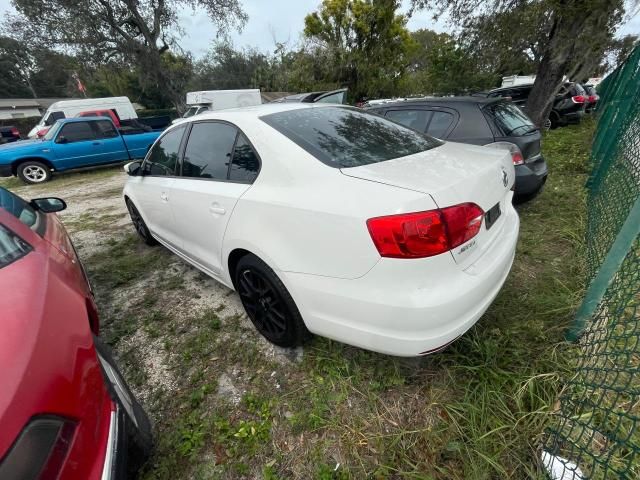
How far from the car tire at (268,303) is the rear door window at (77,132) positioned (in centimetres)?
989

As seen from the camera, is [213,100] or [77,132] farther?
[213,100]

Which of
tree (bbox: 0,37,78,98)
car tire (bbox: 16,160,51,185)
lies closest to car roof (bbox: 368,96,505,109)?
car tire (bbox: 16,160,51,185)

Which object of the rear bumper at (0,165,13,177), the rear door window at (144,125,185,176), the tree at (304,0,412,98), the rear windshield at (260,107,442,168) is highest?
the tree at (304,0,412,98)

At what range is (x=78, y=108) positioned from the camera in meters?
15.6

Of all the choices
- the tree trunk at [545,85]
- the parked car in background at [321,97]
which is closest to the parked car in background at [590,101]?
the tree trunk at [545,85]

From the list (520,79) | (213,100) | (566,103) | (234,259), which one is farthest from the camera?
(520,79)

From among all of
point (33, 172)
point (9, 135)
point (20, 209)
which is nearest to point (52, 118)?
point (9, 135)

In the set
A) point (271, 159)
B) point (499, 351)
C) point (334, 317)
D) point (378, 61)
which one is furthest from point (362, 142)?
point (378, 61)

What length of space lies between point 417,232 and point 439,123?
297 cm

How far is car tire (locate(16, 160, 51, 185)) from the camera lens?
29.1ft

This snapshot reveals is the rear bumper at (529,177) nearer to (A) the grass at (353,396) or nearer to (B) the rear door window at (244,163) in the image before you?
(A) the grass at (353,396)

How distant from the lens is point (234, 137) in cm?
221

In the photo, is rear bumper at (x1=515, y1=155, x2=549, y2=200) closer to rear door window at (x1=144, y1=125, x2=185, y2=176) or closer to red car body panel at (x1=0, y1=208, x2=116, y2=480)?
rear door window at (x1=144, y1=125, x2=185, y2=176)

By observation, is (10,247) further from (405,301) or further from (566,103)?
(566,103)
